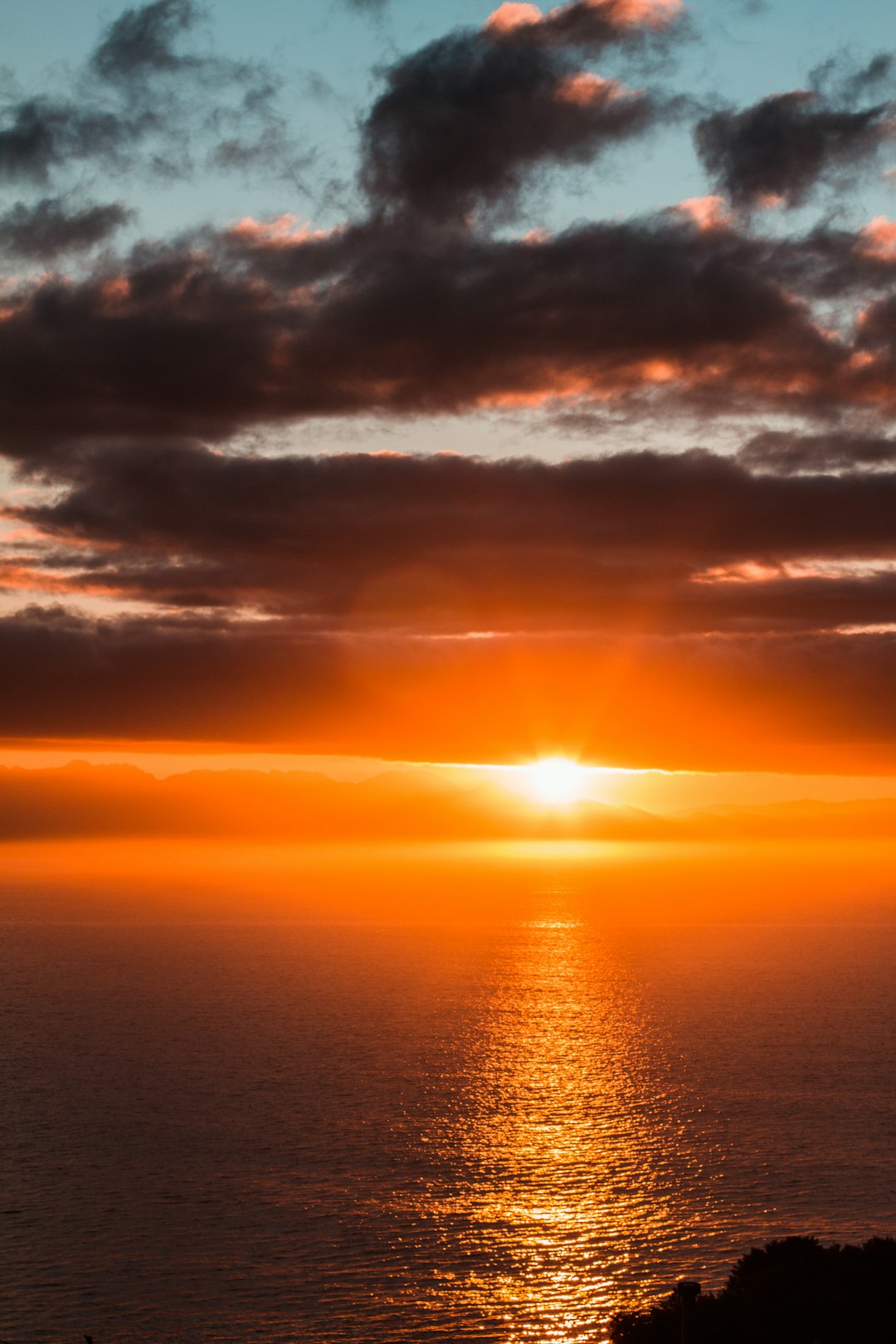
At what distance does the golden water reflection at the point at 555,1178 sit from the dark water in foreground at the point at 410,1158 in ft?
0.74

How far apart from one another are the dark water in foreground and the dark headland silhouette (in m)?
9.81

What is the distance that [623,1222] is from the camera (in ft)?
216

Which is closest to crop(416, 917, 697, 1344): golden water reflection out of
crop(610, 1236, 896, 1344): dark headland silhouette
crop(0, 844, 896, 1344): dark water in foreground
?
crop(0, 844, 896, 1344): dark water in foreground

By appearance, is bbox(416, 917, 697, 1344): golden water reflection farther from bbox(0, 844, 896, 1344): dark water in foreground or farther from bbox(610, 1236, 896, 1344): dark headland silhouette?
bbox(610, 1236, 896, 1344): dark headland silhouette

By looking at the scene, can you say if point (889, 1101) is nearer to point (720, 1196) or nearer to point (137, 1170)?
point (720, 1196)

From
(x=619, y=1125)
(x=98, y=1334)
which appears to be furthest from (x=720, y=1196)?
(x=98, y=1334)

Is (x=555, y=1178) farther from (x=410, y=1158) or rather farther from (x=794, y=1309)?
(x=794, y=1309)

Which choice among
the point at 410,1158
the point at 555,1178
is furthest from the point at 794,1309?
the point at 410,1158

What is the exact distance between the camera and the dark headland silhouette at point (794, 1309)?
141ft

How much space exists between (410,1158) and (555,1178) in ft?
34.0

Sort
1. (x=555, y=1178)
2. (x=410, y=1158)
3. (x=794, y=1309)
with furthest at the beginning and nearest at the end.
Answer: (x=410, y=1158), (x=555, y=1178), (x=794, y=1309)

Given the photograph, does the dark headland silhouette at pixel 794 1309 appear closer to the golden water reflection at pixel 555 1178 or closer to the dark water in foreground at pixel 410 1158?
the golden water reflection at pixel 555 1178

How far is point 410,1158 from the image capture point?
7881 centimetres

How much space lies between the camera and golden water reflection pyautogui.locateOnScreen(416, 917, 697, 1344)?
186ft
